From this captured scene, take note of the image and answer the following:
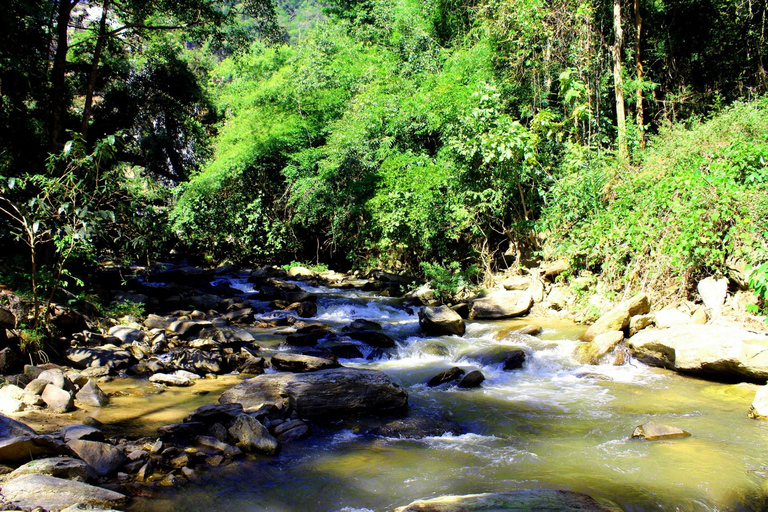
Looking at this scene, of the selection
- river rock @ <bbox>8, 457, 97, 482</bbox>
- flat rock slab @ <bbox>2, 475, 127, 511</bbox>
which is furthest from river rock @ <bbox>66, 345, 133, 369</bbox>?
flat rock slab @ <bbox>2, 475, 127, 511</bbox>

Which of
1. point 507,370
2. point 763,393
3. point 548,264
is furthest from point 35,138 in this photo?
point 763,393

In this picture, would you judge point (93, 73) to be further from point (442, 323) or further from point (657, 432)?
point (657, 432)

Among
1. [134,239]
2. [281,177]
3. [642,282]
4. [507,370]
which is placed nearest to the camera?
[134,239]

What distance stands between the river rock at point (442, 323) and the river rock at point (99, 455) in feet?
21.6

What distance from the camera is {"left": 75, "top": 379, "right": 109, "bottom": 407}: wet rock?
18.3 feet

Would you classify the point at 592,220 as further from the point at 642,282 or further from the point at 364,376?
the point at 364,376

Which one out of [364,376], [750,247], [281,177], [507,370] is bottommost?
[507,370]

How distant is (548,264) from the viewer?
12656 mm

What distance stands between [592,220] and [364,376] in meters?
7.59

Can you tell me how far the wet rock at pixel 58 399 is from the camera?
5.25m

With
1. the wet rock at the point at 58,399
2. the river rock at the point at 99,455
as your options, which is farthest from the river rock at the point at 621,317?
the wet rock at the point at 58,399

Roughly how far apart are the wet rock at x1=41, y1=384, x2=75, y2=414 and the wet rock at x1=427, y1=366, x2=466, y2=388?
451cm

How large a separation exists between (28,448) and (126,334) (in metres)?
4.64

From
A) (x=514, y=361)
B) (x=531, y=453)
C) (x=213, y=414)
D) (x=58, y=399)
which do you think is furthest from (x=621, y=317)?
(x=58, y=399)
